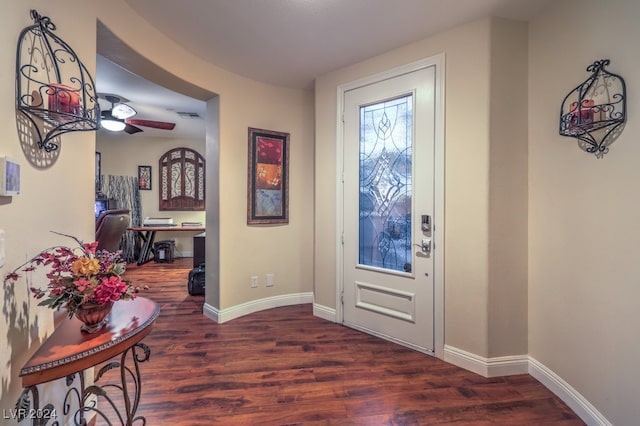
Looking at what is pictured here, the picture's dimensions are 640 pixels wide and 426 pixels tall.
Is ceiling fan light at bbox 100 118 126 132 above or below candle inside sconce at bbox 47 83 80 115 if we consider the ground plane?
above

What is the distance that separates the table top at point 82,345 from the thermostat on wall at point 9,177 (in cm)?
53

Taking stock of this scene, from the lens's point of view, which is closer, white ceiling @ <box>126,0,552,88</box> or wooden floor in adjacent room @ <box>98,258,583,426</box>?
wooden floor in adjacent room @ <box>98,258,583,426</box>

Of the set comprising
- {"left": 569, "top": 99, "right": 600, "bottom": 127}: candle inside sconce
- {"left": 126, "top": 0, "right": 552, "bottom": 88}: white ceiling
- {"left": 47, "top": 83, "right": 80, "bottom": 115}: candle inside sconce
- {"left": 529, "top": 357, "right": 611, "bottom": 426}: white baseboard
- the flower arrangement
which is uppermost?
{"left": 126, "top": 0, "right": 552, "bottom": 88}: white ceiling

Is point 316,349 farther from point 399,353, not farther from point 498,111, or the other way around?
point 498,111

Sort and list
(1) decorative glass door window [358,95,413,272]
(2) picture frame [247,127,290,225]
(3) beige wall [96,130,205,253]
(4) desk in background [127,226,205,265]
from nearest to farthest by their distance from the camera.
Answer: (1) decorative glass door window [358,95,413,272] < (2) picture frame [247,127,290,225] < (4) desk in background [127,226,205,265] < (3) beige wall [96,130,205,253]

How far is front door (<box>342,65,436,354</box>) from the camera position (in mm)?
2387

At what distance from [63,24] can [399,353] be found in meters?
2.91

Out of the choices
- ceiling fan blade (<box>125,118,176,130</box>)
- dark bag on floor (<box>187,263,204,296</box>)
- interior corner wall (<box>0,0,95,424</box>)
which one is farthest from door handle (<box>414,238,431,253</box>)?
ceiling fan blade (<box>125,118,176,130</box>)

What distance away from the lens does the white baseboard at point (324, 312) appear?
307 cm

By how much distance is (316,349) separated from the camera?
8.20 ft

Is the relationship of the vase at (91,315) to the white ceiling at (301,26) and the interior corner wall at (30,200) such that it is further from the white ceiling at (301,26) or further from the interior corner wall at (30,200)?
the white ceiling at (301,26)

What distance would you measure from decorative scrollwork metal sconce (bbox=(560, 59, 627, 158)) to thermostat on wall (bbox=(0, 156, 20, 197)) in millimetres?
2486

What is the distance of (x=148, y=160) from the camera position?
6387mm

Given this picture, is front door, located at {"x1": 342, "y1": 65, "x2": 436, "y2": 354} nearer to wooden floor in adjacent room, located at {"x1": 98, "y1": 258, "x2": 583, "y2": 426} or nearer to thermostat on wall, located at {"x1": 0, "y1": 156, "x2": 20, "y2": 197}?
wooden floor in adjacent room, located at {"x1": 98, "y1": 258, "x2": 583, "y2": 426}
